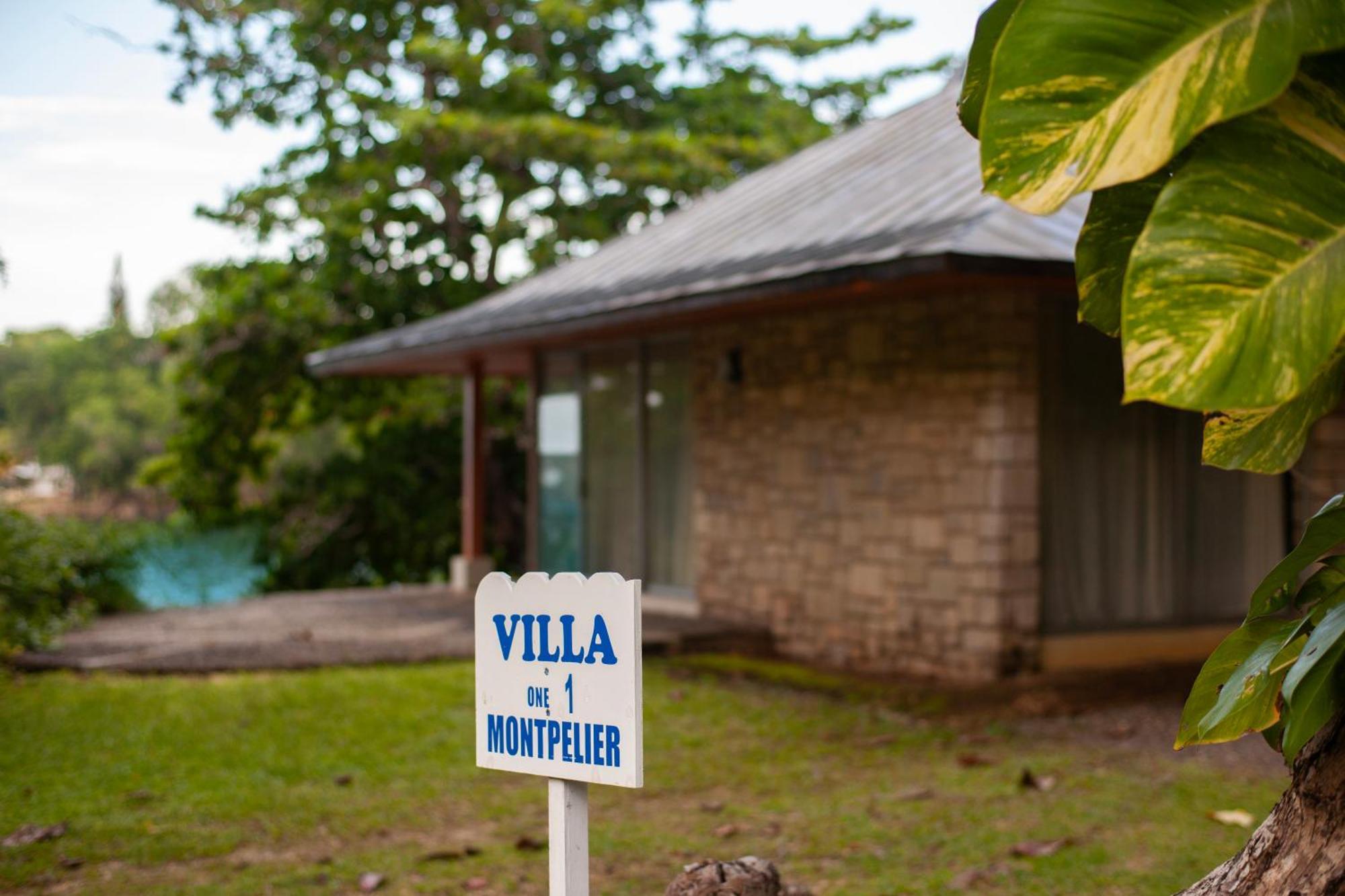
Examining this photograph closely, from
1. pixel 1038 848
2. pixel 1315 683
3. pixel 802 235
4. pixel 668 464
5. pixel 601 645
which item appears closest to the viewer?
pixel 1315 683

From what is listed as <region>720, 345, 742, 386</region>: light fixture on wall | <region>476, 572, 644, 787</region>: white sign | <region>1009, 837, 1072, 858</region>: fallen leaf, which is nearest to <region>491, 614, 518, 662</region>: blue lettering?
<region>476, 572, 644, 787</region>: white sign

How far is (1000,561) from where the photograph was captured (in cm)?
744

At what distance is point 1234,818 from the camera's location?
4.60 metres

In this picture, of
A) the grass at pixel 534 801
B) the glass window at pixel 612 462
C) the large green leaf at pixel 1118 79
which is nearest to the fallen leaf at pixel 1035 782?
the grass at pixel 534 801

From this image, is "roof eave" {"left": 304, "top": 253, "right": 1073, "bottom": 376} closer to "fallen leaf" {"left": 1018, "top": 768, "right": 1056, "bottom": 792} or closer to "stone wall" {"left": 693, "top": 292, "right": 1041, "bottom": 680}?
"stone wall" {"left": 693, "top": 292, "right": 1041, "bottom": 680}

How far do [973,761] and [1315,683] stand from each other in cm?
426

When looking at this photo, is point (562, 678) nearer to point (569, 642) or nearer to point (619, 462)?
point (569, 642)

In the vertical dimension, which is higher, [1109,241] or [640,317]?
[640,317]

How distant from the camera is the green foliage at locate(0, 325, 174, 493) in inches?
1276

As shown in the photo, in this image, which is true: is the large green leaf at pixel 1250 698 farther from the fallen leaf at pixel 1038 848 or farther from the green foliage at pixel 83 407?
the green foliage at pixel 83 407

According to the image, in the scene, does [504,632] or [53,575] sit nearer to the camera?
[504,632]

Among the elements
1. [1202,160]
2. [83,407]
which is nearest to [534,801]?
[1202,160]

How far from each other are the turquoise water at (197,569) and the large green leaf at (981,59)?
462 inches

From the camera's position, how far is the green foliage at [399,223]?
17297mm
